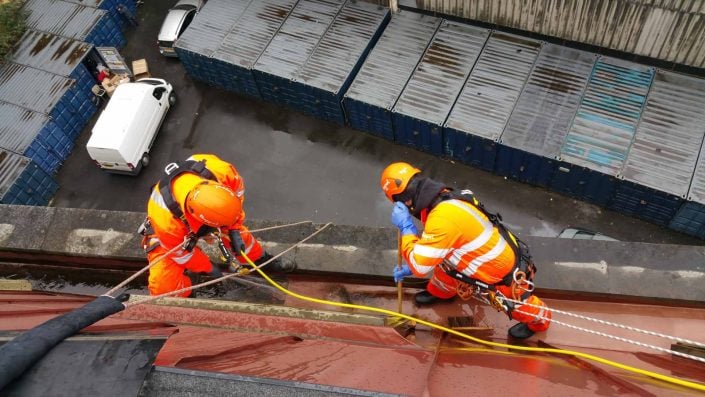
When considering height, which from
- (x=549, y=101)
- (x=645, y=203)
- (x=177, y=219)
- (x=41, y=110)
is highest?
(x=177, y=219)

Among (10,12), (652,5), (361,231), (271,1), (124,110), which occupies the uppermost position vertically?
(652,5)

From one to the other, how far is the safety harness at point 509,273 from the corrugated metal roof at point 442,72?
29.9ft

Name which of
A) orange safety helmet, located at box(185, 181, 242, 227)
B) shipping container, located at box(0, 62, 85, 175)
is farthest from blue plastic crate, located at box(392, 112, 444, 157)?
shipping container, located at box(0, 62, 85, 175)

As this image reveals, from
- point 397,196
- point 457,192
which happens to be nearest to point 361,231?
point 397,196

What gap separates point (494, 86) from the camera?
49.5 feet

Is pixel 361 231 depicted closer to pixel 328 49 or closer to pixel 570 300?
pixel 570 300

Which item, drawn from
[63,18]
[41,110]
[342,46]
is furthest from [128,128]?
[342,46]

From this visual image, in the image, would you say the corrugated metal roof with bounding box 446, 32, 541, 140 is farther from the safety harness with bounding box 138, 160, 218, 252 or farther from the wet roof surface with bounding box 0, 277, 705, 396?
the safety harness with bounding box 138, 160, 218, 252

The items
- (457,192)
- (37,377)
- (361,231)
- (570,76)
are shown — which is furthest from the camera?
(570,76)

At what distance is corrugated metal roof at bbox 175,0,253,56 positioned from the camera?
1795 centimetres

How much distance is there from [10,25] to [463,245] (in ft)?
68.3

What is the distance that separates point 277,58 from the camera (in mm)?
17156

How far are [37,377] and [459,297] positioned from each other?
5160 mm

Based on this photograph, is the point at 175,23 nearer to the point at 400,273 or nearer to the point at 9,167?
the point at 9,167
